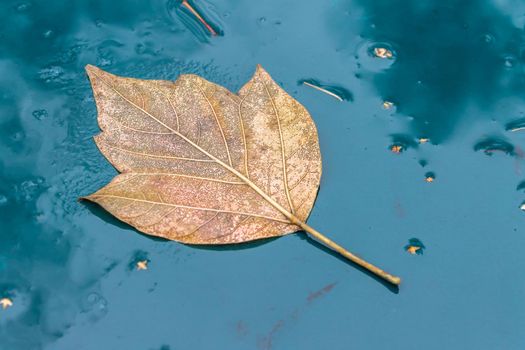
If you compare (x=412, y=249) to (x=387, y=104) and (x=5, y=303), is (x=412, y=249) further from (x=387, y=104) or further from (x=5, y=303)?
(x=5, y=303)

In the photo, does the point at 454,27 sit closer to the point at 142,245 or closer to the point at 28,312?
the point at 142,245

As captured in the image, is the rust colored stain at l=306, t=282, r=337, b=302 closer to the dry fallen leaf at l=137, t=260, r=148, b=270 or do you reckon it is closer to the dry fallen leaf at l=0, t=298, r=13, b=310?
the dry fallen leaf at l=137, t=260, r=148, b=270

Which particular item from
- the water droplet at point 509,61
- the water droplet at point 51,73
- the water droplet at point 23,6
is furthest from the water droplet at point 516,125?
the water droplet at point 23,6

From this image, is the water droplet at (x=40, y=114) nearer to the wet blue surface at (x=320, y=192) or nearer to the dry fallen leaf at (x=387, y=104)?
the wet blue surface at (x=320, y=192)

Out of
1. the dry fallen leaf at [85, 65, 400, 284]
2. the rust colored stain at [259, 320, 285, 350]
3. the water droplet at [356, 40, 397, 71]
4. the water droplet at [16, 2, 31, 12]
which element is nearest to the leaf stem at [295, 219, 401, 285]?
the dry fallen leaf at [85, 65, 400, 284]

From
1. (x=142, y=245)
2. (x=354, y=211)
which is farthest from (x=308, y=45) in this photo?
(x=142, y=245)

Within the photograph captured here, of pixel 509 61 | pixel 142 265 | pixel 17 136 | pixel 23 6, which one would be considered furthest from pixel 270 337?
pixel 23 6

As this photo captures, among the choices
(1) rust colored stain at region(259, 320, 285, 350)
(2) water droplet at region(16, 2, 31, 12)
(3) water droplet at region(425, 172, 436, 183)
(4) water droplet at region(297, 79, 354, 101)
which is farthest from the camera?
(2) water droplet at region(16, 2, 31, 12)
